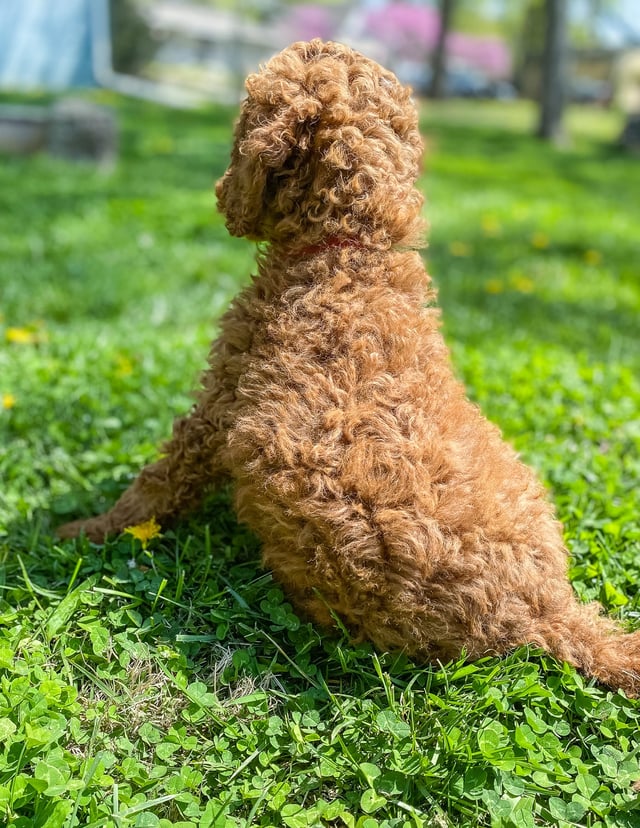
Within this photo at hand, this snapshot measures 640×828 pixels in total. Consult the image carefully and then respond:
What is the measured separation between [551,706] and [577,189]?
1105 centimetres

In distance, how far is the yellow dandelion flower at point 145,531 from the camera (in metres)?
2.93

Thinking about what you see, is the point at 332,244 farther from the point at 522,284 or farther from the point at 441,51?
the point at 441,51

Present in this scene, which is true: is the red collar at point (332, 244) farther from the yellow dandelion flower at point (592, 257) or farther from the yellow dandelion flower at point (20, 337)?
the yellow dandelion flower at point (592, 257)

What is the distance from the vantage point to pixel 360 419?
7.93ft

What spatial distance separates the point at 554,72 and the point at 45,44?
43.8 feet

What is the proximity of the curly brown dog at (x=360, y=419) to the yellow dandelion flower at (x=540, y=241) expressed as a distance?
5574 mm

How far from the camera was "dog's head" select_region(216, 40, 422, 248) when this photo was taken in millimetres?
2604

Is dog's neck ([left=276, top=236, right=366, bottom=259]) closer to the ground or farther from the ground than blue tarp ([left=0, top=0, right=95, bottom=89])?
closer to the ground

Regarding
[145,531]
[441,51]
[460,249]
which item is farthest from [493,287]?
[441,51]

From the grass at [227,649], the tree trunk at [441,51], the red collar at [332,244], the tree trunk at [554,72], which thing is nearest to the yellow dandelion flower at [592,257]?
the grass at [227,649]

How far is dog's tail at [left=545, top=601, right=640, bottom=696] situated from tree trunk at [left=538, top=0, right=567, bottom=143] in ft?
54.7

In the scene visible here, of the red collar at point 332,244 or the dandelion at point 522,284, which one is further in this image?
the dandelion at point 522,284

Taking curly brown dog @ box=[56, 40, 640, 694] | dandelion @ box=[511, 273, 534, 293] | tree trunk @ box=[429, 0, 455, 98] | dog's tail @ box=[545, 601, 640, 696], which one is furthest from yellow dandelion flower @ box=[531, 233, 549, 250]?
tree trunk @ box=[429, 0, 455, 98]

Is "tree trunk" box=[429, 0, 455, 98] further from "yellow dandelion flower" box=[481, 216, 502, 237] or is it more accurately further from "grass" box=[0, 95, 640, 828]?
"grass" box=[0, 95, 640, 828]
